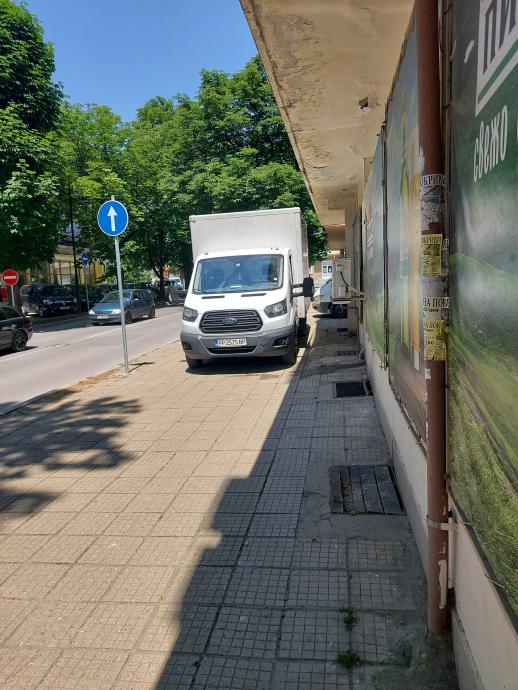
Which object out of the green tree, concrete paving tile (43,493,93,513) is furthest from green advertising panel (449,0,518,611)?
the green tree

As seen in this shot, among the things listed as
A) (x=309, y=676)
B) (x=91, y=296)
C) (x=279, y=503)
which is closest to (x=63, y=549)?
(x=279, y=503)

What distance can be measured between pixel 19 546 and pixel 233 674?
2057mm

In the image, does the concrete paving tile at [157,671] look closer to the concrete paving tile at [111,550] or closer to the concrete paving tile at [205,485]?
the concrete paving tile at [111,550]

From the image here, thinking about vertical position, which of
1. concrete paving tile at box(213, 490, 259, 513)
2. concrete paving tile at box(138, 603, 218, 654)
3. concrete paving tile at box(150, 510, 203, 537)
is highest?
concrete paving tile at box(213, 490, 259, 513)

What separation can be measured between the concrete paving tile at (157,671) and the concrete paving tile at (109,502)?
179cm

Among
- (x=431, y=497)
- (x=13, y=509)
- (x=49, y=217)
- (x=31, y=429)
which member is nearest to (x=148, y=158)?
(x=49, y=217)

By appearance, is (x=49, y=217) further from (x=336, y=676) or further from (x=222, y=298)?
(x=336, y=676)

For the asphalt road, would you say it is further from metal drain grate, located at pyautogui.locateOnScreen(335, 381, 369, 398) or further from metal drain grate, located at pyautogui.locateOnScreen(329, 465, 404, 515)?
metal drain grate, located at pyautogui.locateOnScreen(329, 465, 404, 515)

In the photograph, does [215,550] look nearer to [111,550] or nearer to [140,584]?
[140,584]

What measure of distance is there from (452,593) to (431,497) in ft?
1.49

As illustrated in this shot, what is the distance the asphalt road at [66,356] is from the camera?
33.7ft

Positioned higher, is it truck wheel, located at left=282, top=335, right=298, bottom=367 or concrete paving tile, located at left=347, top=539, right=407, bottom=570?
truck wheel, located at left=282, top=335, right=298, bottom=367

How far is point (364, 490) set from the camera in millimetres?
4367

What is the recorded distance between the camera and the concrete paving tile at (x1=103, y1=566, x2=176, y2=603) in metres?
3.15
